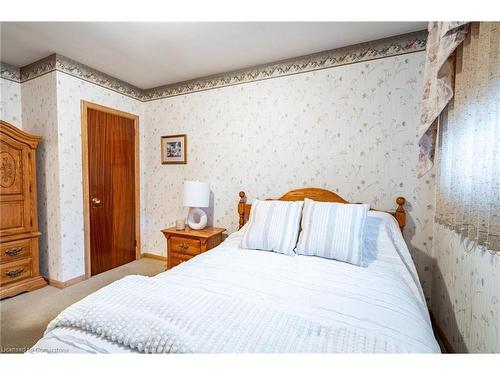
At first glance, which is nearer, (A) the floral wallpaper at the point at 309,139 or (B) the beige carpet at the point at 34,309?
(B) the beige carpet at the point at 34,309

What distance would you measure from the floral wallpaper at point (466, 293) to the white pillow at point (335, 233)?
0.56 m

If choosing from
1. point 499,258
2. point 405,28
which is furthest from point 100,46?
point 499,258

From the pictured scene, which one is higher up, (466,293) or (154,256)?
(466,293)

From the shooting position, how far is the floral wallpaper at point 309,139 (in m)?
1.96

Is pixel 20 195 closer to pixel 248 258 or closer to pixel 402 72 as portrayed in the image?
pixel 248 258

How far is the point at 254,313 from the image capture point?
91 centimetres

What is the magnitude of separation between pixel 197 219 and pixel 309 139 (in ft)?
5.26

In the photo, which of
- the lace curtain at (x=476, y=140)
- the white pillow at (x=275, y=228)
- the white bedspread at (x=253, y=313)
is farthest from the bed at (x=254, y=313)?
the lace curtain at (x=476, y=140)

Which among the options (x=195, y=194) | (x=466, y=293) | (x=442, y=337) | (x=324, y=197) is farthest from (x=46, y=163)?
(x=442, y=337)

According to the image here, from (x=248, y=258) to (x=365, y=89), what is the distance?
179 cm

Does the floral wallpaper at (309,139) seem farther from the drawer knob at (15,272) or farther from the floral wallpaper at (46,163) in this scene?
the drawer knob at (15,272)

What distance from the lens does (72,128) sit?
2.42 metres

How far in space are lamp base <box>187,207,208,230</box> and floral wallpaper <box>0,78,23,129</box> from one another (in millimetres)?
2131

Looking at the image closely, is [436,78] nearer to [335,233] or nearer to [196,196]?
[335,233]
